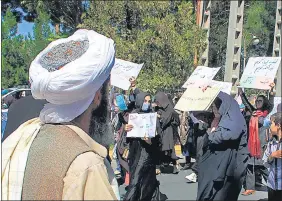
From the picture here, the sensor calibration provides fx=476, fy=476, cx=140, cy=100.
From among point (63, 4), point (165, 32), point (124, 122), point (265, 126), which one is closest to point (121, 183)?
point (124, 122)

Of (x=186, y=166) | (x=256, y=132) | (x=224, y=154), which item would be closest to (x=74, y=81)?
(x=224, y=154)

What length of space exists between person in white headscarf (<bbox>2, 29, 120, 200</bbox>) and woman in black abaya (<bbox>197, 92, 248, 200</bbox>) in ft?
12.3

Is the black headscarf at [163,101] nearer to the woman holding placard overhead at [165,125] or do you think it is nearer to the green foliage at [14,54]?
the woman holding placard overhead at [165,125]

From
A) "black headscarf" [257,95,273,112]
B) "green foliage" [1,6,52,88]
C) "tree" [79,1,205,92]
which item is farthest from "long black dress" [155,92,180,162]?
"green foliage" [1,6,52,88]

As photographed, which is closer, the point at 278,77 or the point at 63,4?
the point at 278,77

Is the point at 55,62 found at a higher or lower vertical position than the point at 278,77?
higher

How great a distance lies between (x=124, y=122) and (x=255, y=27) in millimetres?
22739

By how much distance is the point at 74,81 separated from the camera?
4.53ft

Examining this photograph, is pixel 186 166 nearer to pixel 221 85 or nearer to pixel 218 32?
pixel 221 85

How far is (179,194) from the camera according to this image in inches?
279

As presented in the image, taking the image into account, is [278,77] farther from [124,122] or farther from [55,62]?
[55,62]

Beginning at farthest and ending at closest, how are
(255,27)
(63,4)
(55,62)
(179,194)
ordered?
1. (255,27)
2. (63,4)
3. (179,194)
4. (55,62)

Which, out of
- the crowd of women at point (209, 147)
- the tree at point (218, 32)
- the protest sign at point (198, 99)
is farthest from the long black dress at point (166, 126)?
the tree at point (218, 32)

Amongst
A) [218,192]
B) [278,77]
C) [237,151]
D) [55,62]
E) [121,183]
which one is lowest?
[121,183]
